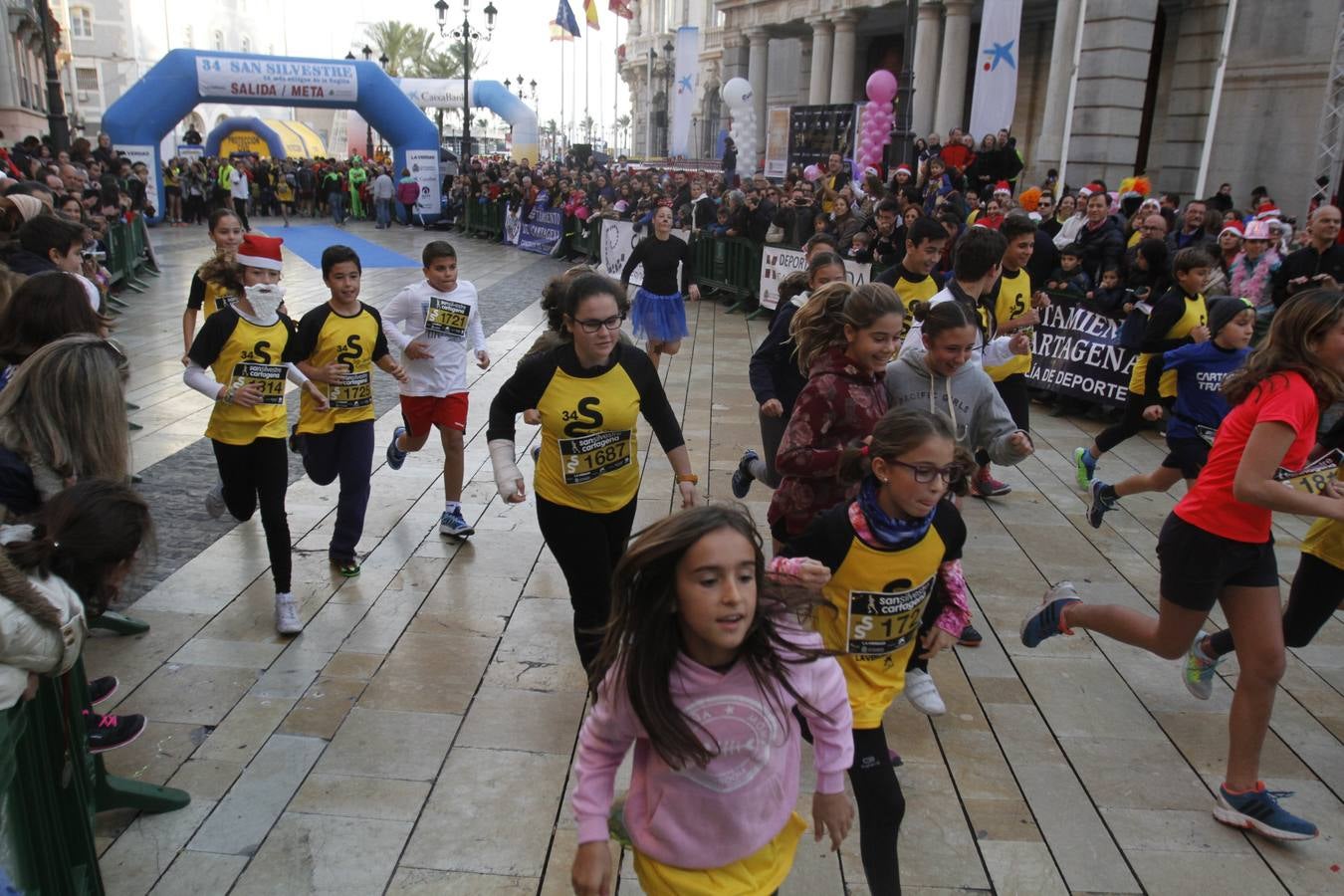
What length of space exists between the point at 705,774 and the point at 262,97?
2904 centimetres

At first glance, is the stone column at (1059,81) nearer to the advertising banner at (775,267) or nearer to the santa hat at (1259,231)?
the advertising banner at (775,267)

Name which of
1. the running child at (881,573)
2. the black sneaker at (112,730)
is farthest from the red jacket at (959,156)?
the black sneaker at (112,730)

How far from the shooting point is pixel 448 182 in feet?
108

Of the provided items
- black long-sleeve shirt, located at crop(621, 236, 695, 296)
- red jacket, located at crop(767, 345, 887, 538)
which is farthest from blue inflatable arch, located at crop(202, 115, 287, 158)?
red jacket, located at crop(767, 345, 887, 538)

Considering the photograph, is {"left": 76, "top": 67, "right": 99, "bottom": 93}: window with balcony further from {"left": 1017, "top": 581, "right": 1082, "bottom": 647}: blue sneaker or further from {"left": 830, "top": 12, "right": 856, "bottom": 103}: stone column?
{"left": 1017, "top": 581, "right": 1082, "bottom": 647}: blue sneaker

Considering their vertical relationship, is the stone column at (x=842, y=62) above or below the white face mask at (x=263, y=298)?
above

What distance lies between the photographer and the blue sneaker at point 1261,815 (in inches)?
137

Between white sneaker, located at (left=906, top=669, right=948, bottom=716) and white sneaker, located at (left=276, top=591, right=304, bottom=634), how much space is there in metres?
2.96

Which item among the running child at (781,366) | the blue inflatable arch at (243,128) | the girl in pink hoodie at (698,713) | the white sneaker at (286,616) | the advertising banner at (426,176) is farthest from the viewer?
the blue inflatable arch at (243,128)

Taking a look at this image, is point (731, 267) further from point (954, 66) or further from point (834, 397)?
point (954, 66)

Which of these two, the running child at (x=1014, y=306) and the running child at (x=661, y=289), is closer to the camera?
the running child at (x=1014, y=306)

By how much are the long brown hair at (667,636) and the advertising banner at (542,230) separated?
2160 centimetres

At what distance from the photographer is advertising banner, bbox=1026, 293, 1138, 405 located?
9.48 m

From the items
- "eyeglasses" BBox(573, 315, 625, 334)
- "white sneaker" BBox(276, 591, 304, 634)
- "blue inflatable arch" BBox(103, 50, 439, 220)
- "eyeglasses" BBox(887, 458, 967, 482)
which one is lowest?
"white sneaker" BBox(276, 591, 304, 634)
